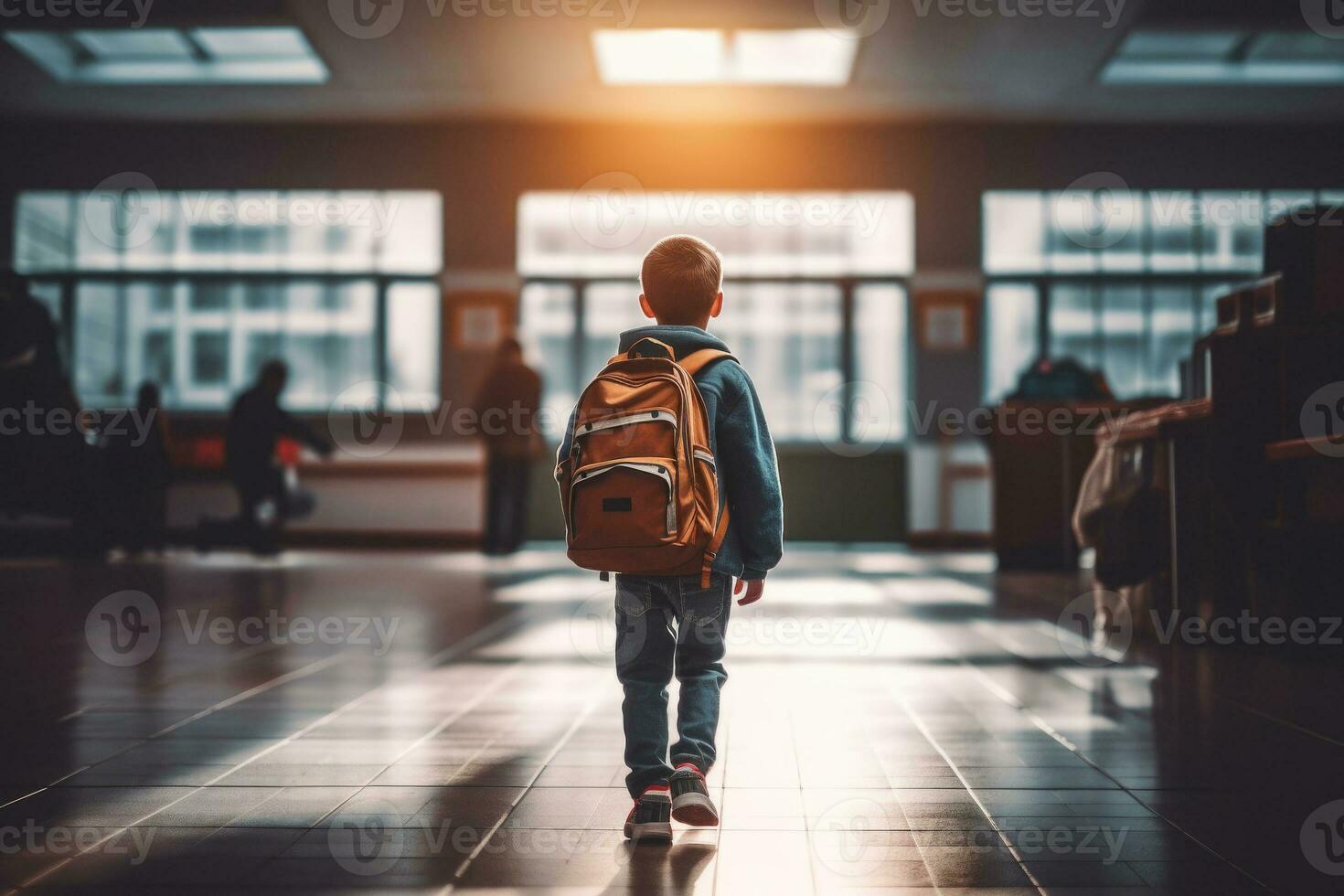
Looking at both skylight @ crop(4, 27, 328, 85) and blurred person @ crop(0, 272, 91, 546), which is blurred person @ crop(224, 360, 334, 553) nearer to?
skylight @ crop(4, 27, 328, 85)

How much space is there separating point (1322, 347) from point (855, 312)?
21.0 ft

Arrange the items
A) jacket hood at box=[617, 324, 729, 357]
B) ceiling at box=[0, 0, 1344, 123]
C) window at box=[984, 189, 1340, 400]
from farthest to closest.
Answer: window at box=[984, 189, 1340, 400]
ceiling at box=[0, 0, 1344, 123]
jacket hood at box=[617, 324, 729, 357]

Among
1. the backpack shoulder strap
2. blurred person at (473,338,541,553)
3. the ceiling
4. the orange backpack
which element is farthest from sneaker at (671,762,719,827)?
the ceiling

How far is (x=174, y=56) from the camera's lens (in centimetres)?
866

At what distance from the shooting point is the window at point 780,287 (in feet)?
31.7

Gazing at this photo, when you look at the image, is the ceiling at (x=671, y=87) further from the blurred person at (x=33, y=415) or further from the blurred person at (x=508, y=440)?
the blurred person at (x=33, y=415)

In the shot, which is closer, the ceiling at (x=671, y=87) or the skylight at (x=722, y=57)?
the ceiling at (x=671, y=87)

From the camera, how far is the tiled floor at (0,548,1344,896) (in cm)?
148

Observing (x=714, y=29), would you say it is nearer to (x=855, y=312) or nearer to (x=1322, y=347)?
(x=855, y=312)

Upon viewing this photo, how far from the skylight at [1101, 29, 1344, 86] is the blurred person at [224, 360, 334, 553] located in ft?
21.2

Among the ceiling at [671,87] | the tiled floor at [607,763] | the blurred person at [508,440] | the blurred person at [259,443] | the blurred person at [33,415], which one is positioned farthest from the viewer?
the blurred person at [508,440]

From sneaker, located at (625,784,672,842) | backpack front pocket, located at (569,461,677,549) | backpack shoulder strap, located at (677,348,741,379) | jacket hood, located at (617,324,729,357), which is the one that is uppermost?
jacket hood, located at (617,324,729,357)

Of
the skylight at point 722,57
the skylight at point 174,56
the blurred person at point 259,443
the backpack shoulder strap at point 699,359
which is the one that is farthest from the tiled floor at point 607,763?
the skylight at point 174,56

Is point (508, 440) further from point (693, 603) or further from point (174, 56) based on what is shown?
point (693, 603)
